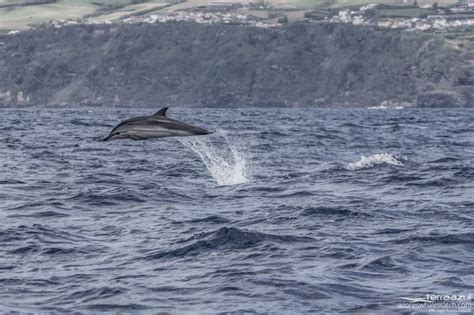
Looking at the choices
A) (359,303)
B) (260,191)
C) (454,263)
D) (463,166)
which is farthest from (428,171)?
(359,303)

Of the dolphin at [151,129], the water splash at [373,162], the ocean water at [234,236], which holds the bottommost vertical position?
the water splash at [373,162]

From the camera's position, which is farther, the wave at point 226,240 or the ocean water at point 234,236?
the wave at point 226,240

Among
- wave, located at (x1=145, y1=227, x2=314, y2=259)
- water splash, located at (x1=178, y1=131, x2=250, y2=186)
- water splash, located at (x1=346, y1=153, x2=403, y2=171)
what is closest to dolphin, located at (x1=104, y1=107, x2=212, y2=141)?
wave, located at (x1=145, y1=227, x2=314, y2=259)

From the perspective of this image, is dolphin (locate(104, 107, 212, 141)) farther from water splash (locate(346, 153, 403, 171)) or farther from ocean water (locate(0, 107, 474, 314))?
water splash (locate(346, 153, 403, 171))

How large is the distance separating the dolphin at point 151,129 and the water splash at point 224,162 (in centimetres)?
897

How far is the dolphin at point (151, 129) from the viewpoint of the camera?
27297 millimetres

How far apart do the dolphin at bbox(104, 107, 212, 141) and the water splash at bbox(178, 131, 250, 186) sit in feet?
29.4

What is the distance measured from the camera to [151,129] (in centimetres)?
2741

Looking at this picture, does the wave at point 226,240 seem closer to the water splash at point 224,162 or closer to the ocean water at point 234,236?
the ocean water at point 234,236

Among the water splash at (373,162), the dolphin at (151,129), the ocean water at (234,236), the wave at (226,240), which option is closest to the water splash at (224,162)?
the ocean water at (234,236)

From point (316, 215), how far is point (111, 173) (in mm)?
14988

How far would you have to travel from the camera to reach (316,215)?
28.1m

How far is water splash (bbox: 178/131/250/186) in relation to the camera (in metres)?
38.3

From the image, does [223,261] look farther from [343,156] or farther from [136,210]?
[343,156]
